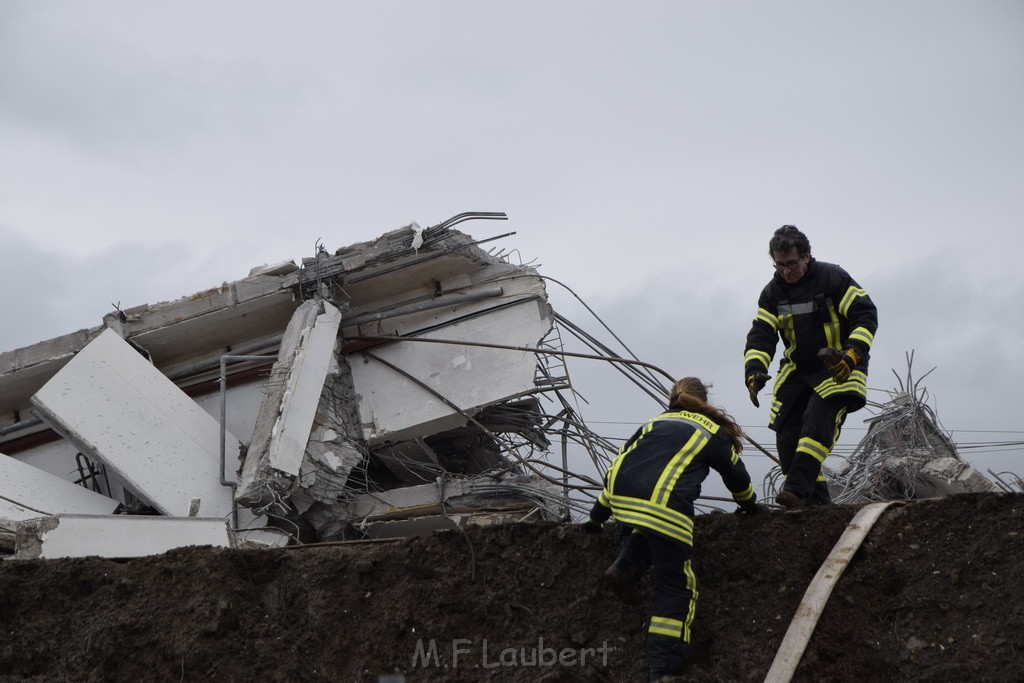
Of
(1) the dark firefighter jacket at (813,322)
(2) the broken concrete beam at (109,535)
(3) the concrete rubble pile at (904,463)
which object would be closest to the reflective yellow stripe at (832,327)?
(1) the dark firefighter jacket at (813,322)

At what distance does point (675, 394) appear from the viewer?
5027mm

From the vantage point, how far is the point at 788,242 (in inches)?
216

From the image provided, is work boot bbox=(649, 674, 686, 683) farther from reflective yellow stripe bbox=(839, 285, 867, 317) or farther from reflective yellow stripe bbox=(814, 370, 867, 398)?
reflective yellow stripe bbox=(839, 285, 867, 317)

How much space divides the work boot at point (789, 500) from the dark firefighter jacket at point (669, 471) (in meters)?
0.56

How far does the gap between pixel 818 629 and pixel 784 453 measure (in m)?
1.45

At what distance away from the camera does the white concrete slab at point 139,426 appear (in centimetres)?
890

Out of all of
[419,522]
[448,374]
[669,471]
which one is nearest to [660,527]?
[669,471]

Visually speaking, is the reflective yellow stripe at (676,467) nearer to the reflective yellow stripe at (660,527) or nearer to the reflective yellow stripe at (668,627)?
the reflective yellow stripe at (660,527)

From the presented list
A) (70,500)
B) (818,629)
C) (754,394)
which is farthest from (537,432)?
(818,629)

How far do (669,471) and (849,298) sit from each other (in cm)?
168

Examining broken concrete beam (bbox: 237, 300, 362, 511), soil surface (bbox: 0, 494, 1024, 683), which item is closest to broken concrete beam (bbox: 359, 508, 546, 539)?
broken concrete beam (bbox: 237, 300, 362, 511)

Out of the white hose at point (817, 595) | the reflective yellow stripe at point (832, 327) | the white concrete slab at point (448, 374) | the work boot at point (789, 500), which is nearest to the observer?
the white hose at point (817, 595)

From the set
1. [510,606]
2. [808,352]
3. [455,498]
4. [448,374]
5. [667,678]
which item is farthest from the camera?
[448,374]

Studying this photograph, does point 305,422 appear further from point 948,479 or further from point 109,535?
point 948,479
